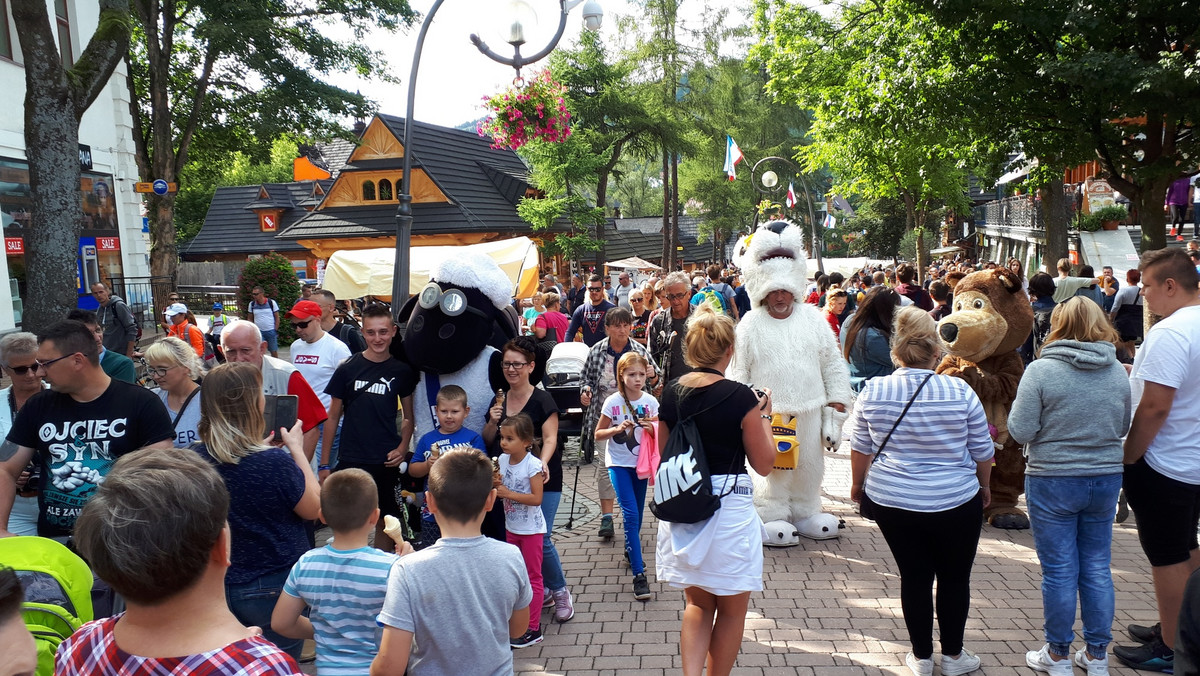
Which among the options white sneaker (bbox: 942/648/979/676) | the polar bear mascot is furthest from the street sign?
white sneaker (bbox: 942/648/979/676)

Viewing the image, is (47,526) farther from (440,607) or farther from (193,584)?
(193,584)

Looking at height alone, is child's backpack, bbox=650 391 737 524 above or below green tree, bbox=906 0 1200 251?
below

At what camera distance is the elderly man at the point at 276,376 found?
474 cm

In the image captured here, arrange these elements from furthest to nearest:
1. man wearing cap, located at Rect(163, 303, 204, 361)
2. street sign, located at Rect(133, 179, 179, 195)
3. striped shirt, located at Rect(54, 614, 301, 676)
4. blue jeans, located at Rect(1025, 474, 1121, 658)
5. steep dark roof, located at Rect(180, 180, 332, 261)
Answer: steep dark roof, located at Rect(180, 180, 332, 261)
street sign, located at Rect(133, 179, 179, 195)
man wearing cap, located at Rect(163, 303, 204, 361)
blue jeans, located at Rect(1025, 474, 1121, 658)
striped shirt, located at Rect(54, 614, 301, 676)

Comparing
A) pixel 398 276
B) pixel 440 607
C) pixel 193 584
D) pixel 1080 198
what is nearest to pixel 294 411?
pixel 440 607

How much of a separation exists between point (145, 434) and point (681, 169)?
46986mm

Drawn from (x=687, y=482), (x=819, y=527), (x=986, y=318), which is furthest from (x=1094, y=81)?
(x=687, y=482)

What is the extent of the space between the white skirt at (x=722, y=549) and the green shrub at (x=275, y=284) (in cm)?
1654

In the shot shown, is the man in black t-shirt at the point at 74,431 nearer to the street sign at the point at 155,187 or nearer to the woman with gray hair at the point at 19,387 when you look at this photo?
the woman with gray hair at the point at 19,387

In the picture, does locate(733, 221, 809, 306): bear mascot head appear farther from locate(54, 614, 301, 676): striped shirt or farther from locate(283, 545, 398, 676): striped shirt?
locate(54, 614, 301, 676): striped shirt

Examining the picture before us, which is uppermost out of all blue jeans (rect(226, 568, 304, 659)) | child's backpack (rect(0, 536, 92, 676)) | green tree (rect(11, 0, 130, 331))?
Result: green tree (rect(11, 0, 130, 331))

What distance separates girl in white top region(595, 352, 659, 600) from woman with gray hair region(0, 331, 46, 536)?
304cm

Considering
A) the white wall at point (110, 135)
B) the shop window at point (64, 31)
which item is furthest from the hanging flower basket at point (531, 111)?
the shop window at point (64, 31)

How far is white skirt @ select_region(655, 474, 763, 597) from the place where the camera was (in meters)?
3.55
